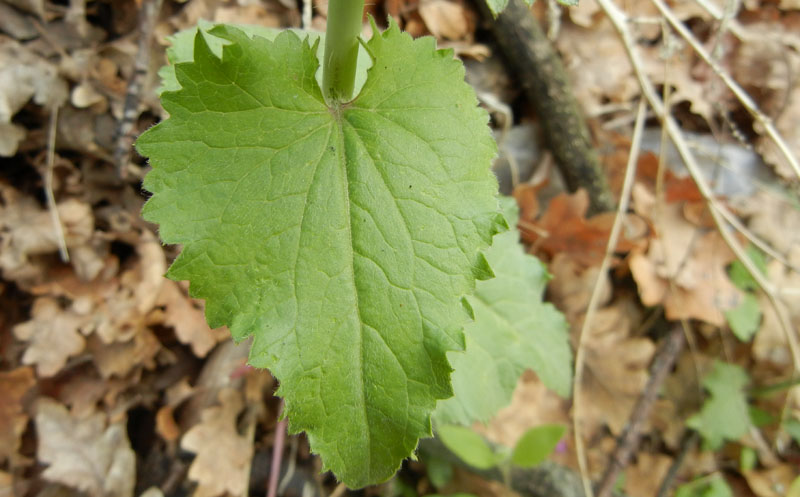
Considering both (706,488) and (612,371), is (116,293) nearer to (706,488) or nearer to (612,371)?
(612,371)

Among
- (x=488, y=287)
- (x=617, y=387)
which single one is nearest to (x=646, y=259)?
(x=617, y=387)

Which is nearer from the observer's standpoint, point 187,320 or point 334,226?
point 334,226

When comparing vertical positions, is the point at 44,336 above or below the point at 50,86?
below

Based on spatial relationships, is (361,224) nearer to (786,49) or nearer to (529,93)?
(529,93)

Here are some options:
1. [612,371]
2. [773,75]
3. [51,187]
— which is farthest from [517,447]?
[773,75]

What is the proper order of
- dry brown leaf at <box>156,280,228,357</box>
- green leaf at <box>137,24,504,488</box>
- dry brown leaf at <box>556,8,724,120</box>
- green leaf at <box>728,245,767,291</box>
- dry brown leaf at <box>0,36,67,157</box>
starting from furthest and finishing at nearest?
dry brown leaf at <box>556,8,724,120</box>
green leaf at <box>728,245,767,291</box>
dry brown leaf at <box>156,280,228,357</box>
dry brown leaf at <box>0,36,67,157</box>
green leaf at <box>137,24,504,488</box>

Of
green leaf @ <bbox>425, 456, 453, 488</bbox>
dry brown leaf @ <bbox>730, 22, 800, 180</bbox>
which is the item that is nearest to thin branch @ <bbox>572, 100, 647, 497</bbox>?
green leaf @ <bbox>425, 456, 453, 488</bbox>

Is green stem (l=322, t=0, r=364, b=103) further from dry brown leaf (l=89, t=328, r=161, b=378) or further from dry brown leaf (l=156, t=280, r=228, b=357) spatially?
dry brown leaf (l=89, t=328, r=161, b=378)
